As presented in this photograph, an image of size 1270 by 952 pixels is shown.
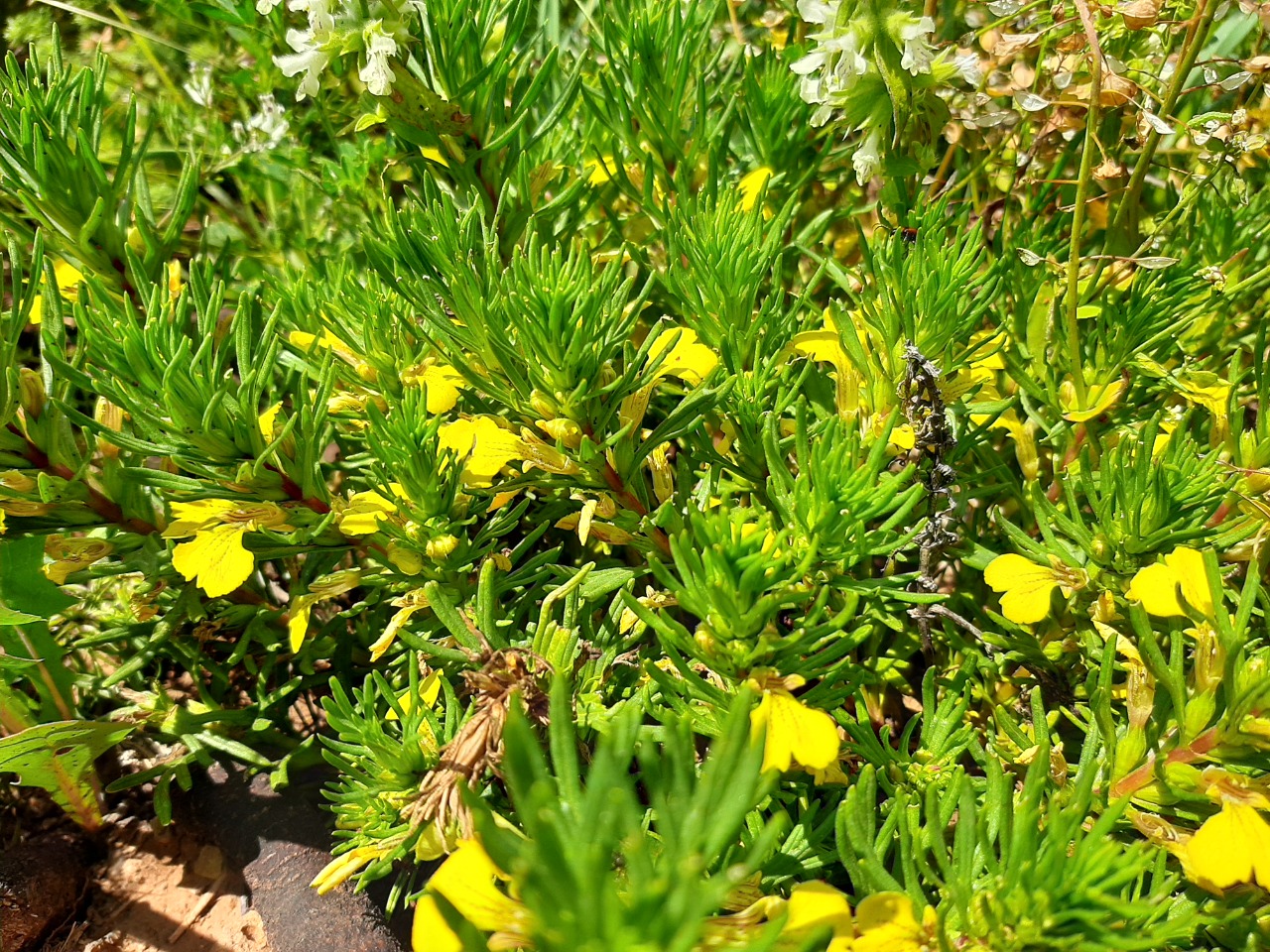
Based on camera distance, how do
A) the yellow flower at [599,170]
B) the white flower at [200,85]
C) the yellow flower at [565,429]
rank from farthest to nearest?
the white flower at [200,85]
the yellow flower at [599,170]
the yellow flower at [565,429]

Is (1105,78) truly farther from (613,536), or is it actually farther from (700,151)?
(613,536)

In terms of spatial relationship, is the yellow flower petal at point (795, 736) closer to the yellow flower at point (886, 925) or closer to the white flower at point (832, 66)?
the yellow flower at point (886, 925)

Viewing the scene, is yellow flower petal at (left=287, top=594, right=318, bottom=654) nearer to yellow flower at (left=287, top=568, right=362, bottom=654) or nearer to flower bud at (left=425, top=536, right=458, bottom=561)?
yellow flower at (left=287, top=568, right=362, bottom=654)

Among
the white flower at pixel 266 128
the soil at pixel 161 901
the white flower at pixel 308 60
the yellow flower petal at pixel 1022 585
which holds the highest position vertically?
the white flower at pixel 308 60

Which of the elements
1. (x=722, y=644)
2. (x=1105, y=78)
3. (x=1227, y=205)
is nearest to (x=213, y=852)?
(x=722, y=644)

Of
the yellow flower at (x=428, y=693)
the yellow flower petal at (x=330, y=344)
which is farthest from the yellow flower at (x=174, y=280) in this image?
the yellow flower at (x=428, y=693)
